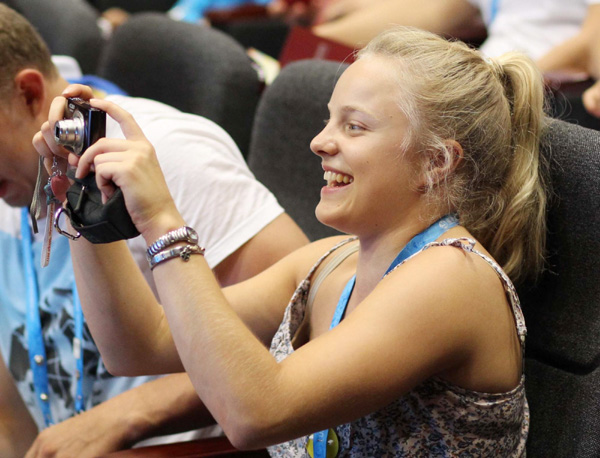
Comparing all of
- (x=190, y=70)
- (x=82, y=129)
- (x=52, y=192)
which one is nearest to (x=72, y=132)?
(x=82, y=129)

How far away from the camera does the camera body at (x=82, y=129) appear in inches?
33.1

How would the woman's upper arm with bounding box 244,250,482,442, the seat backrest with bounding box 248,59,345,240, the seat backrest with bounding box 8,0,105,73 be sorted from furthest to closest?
the seat backrest with bounding box 8,0,105,73 → the seat backrest with bounding box 248,59,345,240 → the woman's upper arm with bounding box 244,250,482,442

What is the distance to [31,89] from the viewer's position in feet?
4.28

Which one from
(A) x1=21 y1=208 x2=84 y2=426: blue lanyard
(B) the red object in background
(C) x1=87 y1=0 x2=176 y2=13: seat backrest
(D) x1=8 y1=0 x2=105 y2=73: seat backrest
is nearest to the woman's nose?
(A) x1=21 y1=208 x2=84 y2=426: blue lanyard

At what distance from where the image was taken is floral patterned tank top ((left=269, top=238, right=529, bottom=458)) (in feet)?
2.82

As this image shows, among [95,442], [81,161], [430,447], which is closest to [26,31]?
[81,161]

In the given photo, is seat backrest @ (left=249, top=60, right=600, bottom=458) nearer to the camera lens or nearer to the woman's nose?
the woman's nose

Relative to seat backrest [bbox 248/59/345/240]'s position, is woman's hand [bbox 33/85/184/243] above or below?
above

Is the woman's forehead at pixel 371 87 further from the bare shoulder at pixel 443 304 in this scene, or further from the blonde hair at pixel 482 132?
the bare shoulder at pixel 443 304

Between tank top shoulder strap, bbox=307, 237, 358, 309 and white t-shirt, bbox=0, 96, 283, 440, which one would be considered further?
white t-shirt, bbox=0, 96, 283, 440

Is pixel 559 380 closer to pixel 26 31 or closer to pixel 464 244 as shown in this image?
pixel 464 244

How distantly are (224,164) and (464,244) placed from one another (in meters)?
0.56

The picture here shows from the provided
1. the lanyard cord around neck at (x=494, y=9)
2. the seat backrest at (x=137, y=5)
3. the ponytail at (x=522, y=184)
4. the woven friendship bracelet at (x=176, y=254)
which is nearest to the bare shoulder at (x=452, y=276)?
the ponytail at (x=522, y=184)

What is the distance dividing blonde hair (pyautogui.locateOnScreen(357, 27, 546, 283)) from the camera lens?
367mm
